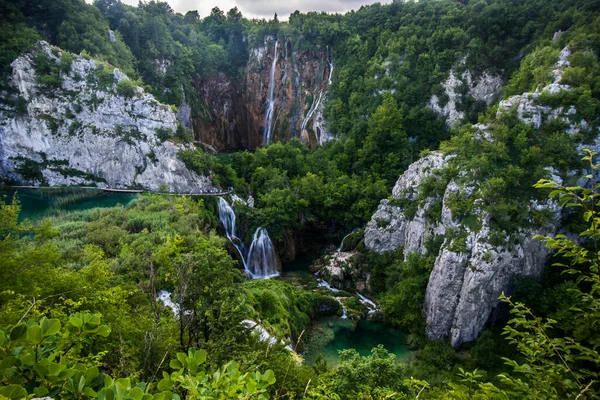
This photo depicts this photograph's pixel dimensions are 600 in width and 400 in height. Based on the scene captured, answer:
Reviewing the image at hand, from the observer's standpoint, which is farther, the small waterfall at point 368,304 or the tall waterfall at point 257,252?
the tall waterfall at point 257,252

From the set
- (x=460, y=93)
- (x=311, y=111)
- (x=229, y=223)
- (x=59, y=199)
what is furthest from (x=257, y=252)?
(x=311, y=111)

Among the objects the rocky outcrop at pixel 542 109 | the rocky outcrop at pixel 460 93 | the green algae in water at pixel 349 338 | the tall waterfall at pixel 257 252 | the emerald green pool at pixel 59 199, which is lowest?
the green algae in water at pixel 349 338

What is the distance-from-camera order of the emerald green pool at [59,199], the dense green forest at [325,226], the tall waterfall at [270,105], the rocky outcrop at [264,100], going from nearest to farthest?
1. the dense green forest at [325,226]
2. the emerald green pool at [59,199]
3. the rocky outcrop at [264,100]
4. the tall waterfall at [270,105]

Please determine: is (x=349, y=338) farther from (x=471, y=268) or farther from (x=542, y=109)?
(x=542, y=109)

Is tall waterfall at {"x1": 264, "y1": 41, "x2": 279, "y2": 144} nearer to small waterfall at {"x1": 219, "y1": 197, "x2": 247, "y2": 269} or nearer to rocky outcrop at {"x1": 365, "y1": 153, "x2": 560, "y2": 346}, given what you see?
small waterfall at {"x1": 219, "y1": 197, "x2": 247, "y2": 269}

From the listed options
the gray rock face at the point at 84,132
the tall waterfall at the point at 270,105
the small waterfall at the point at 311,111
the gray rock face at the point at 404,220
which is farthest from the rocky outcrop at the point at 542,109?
the tall waterfall at the point at 270,105

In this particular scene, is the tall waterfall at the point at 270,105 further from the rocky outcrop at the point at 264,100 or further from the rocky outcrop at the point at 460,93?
the rocky outcrop at the point at 460,93

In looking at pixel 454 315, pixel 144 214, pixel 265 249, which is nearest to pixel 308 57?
pixel 265 249
